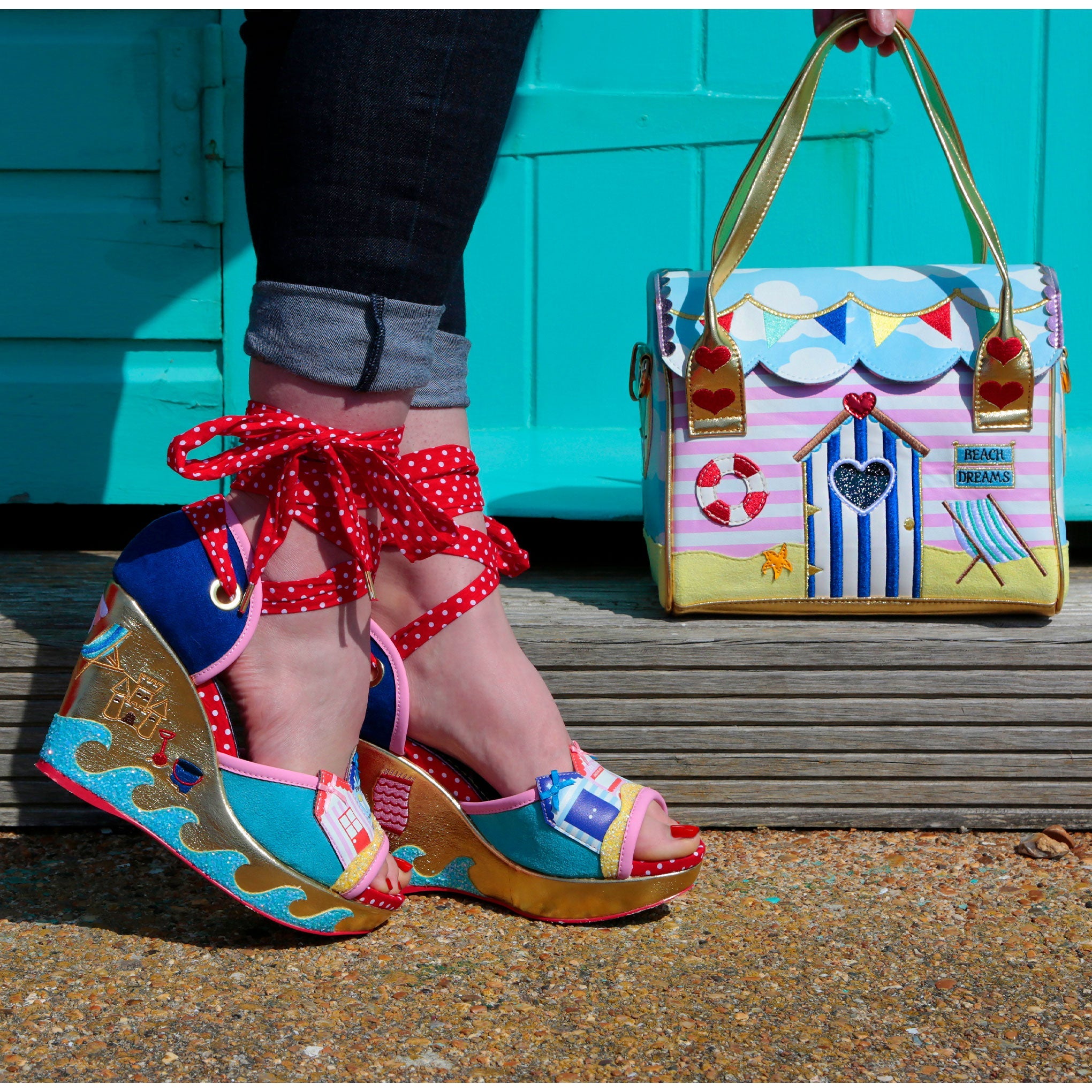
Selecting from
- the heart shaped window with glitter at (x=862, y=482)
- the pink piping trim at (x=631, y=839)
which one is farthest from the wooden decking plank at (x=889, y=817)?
the heart shaped window with glitter at (x=862, y=482)

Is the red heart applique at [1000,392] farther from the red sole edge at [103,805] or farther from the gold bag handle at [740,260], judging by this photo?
the red sole edge at [103,805]

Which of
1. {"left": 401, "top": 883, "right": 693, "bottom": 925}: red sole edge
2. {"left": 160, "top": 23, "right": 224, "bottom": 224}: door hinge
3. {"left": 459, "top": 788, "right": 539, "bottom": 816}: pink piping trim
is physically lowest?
{"left": 401, "top": 883, "right": 693, "bottom": 925}: red sole edge

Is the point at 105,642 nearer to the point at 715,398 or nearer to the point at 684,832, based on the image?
the point at 684,832

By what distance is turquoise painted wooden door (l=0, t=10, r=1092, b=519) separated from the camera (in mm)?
1650

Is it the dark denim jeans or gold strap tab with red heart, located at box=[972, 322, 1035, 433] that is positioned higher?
the dark denim jeans

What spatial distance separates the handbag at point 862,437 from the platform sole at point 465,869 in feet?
1.15

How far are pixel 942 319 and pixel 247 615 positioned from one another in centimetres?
81

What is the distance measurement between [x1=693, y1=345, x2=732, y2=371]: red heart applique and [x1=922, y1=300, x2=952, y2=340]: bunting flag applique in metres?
0.23

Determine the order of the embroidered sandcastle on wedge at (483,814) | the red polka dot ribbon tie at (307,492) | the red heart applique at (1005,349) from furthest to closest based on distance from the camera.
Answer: the red heart applique at (1005,349)
the embroidered sandcastle on wedge at (483,814)
the red polka dot ribbon tie at (307,492)

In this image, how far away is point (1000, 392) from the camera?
116cm

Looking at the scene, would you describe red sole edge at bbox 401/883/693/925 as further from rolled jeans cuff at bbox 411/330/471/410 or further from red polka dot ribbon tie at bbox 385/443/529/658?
rolled jeans cuff at bbox 411/330/471/410

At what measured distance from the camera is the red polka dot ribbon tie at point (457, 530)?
101cm

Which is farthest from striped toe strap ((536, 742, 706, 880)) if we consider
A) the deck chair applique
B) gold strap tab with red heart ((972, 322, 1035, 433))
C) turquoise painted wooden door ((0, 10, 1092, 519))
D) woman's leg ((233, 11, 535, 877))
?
turquoise painted wooden door ((0, 10, 1092, 519))

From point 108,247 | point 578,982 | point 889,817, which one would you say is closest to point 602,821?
point 578,982
